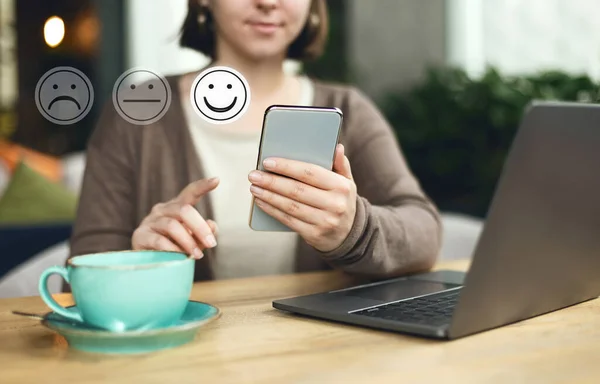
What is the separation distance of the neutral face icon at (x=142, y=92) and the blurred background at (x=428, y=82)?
0.85 m

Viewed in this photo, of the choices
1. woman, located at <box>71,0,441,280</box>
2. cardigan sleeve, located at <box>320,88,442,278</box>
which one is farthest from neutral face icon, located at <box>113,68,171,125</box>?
cardigan sleeve, located at <box>320,88,442,278</box>

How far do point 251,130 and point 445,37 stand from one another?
274 centimetres

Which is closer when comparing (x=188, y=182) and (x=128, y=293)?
(x=128, y=293)

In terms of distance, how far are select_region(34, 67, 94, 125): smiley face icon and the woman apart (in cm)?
10

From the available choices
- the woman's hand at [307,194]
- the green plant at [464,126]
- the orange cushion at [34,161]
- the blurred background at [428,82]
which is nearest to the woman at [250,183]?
the woman's hand at [307,194]

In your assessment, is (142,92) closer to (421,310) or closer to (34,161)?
(421,310)

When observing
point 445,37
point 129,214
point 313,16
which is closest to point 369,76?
point 445,37

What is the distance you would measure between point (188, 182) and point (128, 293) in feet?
1.37

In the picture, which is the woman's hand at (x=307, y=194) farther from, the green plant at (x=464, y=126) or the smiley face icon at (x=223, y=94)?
the green plant at (x=464, y=126)

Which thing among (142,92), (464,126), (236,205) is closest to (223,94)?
(142,92)

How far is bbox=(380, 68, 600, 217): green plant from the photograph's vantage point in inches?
98.9

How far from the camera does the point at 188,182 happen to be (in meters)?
0.97

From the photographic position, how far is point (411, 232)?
37.7 inches

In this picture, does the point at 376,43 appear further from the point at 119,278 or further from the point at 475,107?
the point at 119,278
